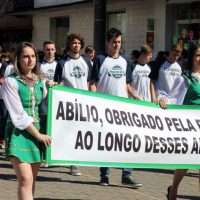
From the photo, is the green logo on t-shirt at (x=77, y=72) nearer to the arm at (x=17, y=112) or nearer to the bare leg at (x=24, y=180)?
the arm at (x=17, y=112)

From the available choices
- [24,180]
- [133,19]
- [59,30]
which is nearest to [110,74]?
[24,180]

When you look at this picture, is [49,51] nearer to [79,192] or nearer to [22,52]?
[79,192]

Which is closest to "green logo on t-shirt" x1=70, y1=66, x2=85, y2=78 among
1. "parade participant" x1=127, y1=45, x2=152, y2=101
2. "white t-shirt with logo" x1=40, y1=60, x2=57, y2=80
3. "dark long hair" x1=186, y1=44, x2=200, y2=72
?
"white t-shirt with logo" x1=40, y1=60, x2=57, y2=80

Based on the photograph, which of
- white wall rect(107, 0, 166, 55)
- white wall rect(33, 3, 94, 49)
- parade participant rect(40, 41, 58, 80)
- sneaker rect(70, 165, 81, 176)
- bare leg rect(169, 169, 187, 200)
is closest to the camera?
bare leg rect(169, 169, 187, 200)

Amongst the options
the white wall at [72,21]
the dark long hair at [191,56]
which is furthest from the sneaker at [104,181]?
the white wall at [72,21]

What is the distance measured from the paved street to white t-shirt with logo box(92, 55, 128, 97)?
1.24m

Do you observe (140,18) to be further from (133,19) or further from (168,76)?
(168,76)

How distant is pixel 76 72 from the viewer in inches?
383

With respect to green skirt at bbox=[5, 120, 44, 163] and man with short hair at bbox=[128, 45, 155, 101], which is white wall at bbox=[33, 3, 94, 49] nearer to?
man with short hair at bbox=[128, 45, 155, 101]

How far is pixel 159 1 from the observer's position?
69.4 feet

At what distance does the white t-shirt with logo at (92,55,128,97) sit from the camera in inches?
353

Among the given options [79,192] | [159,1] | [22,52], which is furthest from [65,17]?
[22,52]

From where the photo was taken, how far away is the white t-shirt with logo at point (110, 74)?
896cm

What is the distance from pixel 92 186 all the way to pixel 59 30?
A: 802 inches
